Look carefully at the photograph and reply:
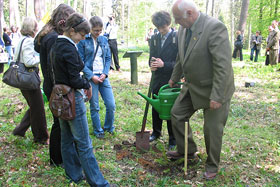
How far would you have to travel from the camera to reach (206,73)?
3115 mm

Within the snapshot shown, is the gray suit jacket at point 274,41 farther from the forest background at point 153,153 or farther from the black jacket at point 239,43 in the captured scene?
the forest background at point 153,153

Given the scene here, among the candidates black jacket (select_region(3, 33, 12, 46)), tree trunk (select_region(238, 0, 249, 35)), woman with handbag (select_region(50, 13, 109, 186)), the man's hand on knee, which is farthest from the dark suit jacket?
tree trunk (select_region(238, 0, 249, 35))

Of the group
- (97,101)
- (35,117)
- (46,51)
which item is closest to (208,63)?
(46,51)

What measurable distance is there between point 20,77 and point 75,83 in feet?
5.07

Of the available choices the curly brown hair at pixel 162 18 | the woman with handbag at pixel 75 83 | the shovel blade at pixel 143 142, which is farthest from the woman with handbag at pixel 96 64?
the woman with handbag at pixel 75 83

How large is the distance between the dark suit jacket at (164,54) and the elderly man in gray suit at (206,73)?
0.61 m

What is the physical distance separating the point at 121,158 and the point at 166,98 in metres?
1.19

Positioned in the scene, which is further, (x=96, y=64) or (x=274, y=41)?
(x=274, y=41)

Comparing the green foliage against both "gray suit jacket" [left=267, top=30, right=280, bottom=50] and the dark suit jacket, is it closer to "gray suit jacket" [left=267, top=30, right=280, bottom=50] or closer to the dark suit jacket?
"gray suit jacket" [left=267, top=30, right=280, bottom=50]

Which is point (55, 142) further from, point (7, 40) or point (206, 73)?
point (7, 40)

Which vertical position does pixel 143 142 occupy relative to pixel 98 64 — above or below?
below

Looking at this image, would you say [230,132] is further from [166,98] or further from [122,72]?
[122,72]

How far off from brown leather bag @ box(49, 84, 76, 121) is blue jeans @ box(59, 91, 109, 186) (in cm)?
8

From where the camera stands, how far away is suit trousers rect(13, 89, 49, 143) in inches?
158
